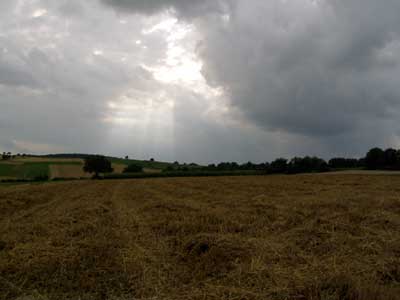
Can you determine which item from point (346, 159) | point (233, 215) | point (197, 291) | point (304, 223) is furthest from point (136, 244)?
point (346, 159)

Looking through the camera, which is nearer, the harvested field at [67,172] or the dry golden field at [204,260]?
the dry golden field at [204,260]

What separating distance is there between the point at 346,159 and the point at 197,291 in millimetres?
103985

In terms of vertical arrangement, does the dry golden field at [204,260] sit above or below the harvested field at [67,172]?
above

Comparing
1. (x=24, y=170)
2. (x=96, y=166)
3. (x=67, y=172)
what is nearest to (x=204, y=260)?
(x=96, y=166)

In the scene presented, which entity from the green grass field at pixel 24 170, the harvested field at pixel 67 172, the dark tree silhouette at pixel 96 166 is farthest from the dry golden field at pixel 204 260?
the dark tree silhouette at pixel 96 166

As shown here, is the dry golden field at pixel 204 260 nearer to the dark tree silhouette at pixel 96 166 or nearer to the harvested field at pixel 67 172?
the harvested field at pixel 67 172

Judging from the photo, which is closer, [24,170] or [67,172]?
[24,170]

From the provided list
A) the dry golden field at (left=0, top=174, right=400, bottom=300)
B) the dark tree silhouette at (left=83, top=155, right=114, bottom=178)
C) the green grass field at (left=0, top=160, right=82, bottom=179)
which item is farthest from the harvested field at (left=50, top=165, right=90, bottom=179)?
the dry golden field at (left=0, top=174, right=400, bottom=300)

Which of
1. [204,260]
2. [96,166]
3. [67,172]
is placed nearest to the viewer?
[204,260]

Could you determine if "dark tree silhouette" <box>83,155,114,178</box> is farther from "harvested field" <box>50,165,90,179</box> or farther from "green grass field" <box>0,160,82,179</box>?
"green grass field" <box>0,160,82,179</box>

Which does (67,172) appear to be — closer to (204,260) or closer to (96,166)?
(96,166)

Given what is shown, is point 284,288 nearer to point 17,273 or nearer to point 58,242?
point 17,273

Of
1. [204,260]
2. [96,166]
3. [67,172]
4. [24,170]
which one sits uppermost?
[96,166]

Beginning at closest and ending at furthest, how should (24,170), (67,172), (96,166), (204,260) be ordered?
(204,260), (24,170), (96,166), (67,172)
